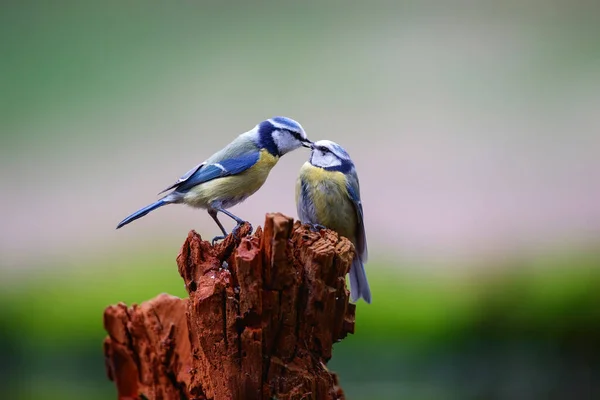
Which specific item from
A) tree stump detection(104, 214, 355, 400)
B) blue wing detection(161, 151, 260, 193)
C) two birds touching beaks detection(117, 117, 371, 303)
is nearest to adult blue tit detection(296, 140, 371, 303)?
two birds touching beaks detection(117, 117, 371, 303)

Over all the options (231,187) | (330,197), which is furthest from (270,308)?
(330,197)

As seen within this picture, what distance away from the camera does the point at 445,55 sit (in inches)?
153

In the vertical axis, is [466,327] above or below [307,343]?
below

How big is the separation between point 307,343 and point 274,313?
0.14 meters

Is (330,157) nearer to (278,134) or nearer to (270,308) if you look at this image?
(278,134)

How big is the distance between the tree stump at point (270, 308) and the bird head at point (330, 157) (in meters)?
0.43

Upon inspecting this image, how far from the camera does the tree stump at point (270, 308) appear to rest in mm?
1941

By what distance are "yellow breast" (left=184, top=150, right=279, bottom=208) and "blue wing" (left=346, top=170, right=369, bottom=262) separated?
0.30m

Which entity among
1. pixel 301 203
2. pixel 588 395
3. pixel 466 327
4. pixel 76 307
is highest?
pixel 301 203

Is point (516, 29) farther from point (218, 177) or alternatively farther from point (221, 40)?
point (218, 177)

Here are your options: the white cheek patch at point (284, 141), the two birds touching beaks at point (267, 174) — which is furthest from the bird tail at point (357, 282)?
the white cheek patch at point (284, 141)

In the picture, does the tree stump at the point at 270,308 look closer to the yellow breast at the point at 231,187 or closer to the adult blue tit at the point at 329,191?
the yellow breast at the point at 231,187

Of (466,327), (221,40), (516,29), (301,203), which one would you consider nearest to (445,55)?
(516,29)

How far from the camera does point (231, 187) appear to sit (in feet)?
7.57
